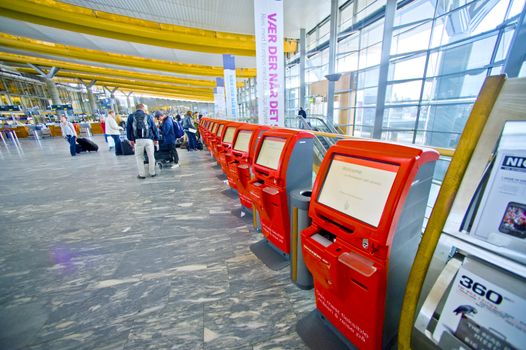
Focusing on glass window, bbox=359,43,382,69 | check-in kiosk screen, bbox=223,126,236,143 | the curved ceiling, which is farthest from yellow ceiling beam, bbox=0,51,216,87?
check-in kiosk screen, bbox=223,126,236,143

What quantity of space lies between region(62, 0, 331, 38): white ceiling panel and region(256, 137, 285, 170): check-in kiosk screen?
5.58m

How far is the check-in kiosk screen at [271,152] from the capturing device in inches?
75.9

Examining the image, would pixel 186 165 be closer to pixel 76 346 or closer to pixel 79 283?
pixel 79 283

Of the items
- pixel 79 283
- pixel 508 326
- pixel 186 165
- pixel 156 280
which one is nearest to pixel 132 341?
pixel 156 280

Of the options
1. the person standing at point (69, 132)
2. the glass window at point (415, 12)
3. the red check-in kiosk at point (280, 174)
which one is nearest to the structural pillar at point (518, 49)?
the glass window at point (415, 12)

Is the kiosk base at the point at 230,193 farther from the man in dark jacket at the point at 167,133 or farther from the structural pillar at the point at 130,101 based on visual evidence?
the structural pillar at the point at 130,101

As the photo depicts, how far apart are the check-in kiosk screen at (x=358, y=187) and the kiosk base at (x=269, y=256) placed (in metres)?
1.09

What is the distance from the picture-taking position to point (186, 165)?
622 centimetres

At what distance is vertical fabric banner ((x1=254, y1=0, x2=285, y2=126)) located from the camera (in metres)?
3.34

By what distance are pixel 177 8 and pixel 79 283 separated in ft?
23.9

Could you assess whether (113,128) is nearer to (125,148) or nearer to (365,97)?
(125,148)

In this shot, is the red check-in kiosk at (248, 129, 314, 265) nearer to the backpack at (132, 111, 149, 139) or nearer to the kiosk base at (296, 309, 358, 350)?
the kiosk base at (296, 309, 358, 350)

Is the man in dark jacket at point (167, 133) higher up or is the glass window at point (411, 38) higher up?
the glass window at point (411, 38)

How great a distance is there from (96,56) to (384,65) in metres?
13.1
